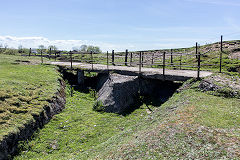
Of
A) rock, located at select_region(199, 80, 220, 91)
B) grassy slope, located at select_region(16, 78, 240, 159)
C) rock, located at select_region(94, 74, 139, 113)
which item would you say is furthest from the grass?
rock, located at select_region(199, 80, 220, 91)

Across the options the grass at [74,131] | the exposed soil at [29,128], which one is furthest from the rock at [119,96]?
the exposed soil at [29,128]

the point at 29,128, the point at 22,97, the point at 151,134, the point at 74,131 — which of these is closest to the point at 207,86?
the point at 151,134

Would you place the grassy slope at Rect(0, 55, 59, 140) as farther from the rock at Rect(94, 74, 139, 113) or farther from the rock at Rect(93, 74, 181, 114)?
the rock at Rect(93, 74, 181, 114)

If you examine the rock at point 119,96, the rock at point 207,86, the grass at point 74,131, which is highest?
the rock at point 207,86

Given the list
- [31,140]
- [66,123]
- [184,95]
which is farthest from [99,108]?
[184,95]

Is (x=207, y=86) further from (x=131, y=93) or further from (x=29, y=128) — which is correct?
(x=29, y=128)

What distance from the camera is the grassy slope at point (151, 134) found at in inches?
261

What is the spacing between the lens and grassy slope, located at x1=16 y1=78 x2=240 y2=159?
664 cm

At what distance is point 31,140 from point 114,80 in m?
8.80

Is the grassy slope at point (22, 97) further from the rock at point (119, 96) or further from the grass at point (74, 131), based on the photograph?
the rock at point (119, 96)

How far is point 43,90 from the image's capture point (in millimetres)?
→ 15359

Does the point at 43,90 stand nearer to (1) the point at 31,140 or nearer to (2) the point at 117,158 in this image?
(1) the point at 31,140

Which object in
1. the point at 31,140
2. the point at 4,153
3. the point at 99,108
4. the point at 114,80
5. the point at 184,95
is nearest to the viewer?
the point at 4,153

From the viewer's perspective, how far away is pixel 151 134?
8219 mm
